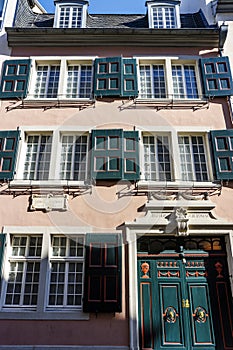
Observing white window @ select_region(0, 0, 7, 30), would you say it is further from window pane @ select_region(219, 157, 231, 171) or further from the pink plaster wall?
the pink plaster wall

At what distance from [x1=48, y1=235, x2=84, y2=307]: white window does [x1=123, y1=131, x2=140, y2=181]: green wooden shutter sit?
220 centimetres

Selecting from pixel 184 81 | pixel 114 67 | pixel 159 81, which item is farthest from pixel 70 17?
pixel 184 81

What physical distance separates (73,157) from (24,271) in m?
3.45

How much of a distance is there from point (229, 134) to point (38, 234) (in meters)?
6.05

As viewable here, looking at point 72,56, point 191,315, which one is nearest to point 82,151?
point 72,56

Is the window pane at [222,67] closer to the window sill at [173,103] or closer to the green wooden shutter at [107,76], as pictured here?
the window sill at [173,103]

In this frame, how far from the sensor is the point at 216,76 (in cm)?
1088

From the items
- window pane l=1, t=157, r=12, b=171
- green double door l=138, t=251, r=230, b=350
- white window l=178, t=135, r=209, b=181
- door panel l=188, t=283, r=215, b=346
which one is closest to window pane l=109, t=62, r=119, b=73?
white window l=178, t=135, r=209, b=181

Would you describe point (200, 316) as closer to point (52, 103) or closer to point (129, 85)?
point (129, 85)

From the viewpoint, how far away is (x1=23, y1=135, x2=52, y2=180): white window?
9742mm

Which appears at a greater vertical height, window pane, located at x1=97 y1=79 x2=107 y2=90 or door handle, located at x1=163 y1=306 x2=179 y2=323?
window pane, located at x1=97 y1=79 x2=107 y2=90

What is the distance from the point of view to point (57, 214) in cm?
897

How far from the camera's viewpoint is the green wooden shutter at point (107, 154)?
9328mm

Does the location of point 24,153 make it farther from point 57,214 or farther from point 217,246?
point 217,246
